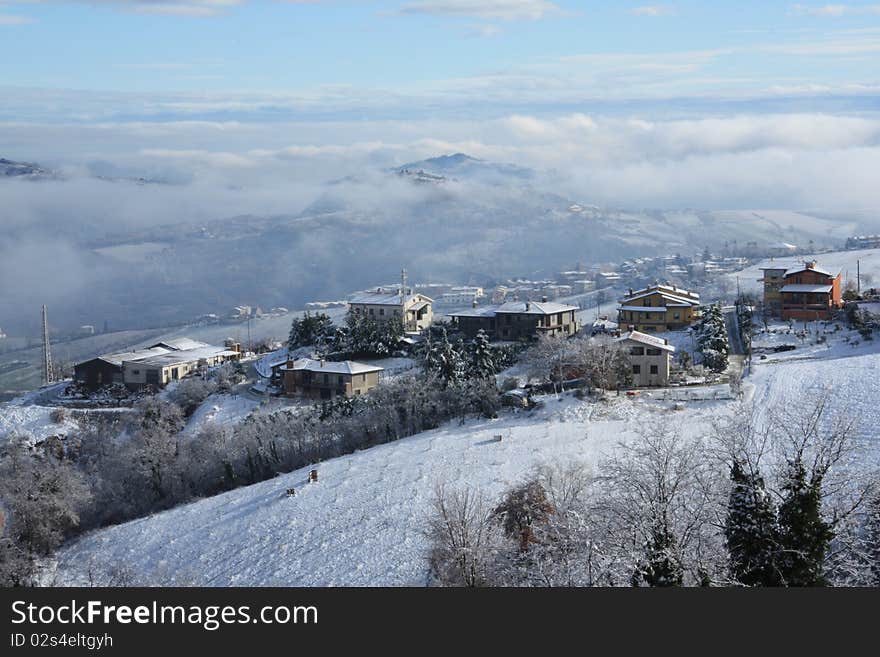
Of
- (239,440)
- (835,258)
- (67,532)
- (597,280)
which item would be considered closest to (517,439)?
(239,440)

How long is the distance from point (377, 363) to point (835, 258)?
62.2 meters

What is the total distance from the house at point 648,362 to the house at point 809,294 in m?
13.3

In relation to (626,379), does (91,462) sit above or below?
below

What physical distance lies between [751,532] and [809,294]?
1431 inches

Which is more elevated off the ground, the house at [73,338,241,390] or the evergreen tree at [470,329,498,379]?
the evergreen tree at [470,329,498,379]

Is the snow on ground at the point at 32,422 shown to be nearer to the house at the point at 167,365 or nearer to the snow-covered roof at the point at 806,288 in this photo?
the house at the point at 167,365

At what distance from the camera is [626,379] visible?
40094 millimetres

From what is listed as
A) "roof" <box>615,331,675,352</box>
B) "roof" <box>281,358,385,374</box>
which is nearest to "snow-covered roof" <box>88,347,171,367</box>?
"roof" <box>281,358,385,374</box>

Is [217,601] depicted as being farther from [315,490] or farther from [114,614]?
[315,490]

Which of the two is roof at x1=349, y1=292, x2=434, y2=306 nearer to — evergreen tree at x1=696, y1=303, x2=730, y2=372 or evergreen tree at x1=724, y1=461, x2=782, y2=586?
evergreen tree at x1=696, y1=303, x2=730, y2=372

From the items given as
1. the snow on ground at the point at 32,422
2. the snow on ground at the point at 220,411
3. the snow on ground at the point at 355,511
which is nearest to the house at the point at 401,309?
the snow on ground at the point at 220,411

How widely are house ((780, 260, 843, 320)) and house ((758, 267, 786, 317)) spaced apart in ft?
2.74

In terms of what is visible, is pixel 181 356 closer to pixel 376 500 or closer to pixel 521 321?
pixel 521 321

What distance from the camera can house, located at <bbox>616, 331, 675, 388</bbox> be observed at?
40281 millimetres
